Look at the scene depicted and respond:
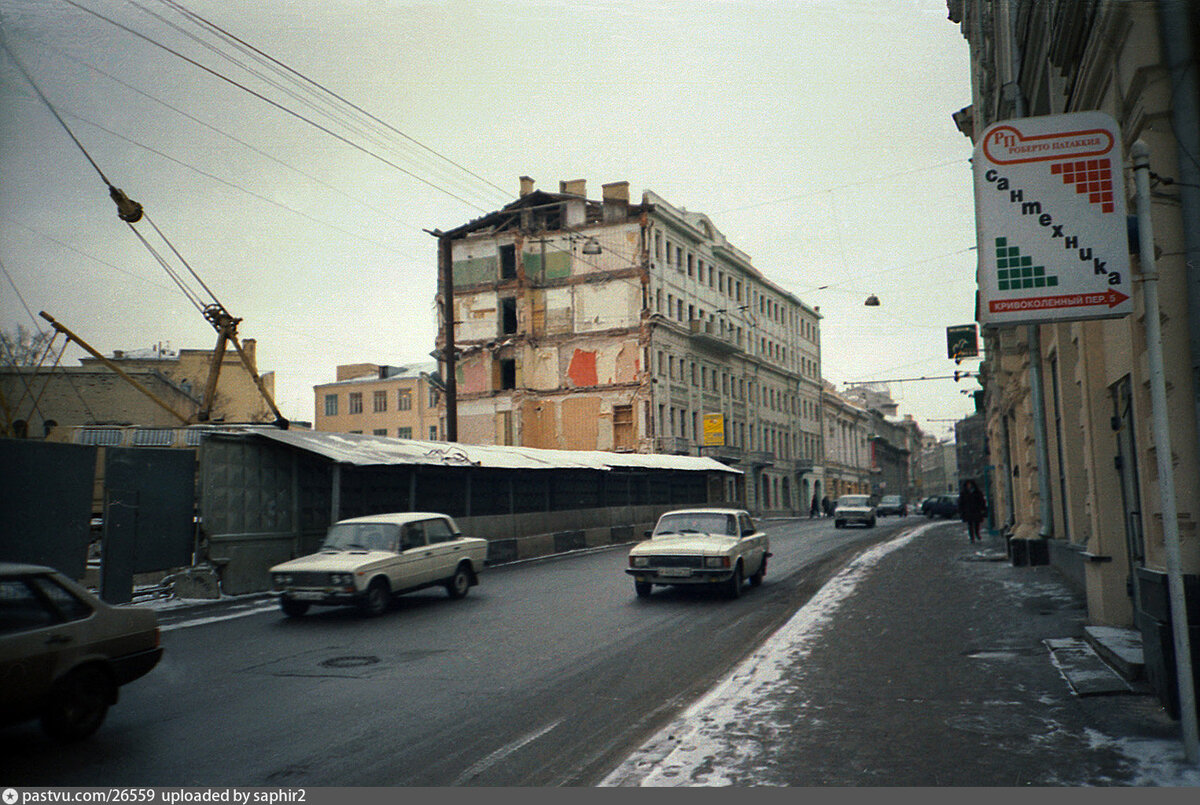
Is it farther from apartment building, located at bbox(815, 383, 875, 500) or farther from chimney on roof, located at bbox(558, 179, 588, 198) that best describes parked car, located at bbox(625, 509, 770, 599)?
apartment building, located at bbox(815, 383, 875, 500)

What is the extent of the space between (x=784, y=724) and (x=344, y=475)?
16.7 metres

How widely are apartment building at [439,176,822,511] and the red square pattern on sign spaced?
4836 cm

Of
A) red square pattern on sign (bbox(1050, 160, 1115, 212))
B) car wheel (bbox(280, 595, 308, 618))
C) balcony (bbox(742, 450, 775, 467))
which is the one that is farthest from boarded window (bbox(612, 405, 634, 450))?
red square pattern on sign (bbox(1050, 160, 1115, 212))

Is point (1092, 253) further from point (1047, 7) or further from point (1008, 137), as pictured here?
point (1047, 7)

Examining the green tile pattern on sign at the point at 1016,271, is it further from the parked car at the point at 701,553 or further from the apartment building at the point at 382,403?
the apartment building at the point at 382,403

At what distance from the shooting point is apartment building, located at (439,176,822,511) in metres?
57.2

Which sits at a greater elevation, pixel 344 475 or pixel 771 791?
pixel 344 475

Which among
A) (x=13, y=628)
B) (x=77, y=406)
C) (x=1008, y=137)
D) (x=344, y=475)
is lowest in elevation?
(x=13, y=628)

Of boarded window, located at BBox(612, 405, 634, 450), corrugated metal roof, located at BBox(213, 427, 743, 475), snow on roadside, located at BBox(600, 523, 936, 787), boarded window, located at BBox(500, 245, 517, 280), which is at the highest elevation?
boarded window, located at BBox(500, 245, 517, 280)

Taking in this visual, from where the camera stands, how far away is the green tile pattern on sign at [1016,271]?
237 inches

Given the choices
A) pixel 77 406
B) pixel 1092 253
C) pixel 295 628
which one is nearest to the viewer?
pixel 1092 253

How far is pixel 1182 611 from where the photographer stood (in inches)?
217

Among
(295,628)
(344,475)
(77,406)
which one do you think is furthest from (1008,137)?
(77,406)

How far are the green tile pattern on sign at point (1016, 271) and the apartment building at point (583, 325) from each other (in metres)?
48.3
